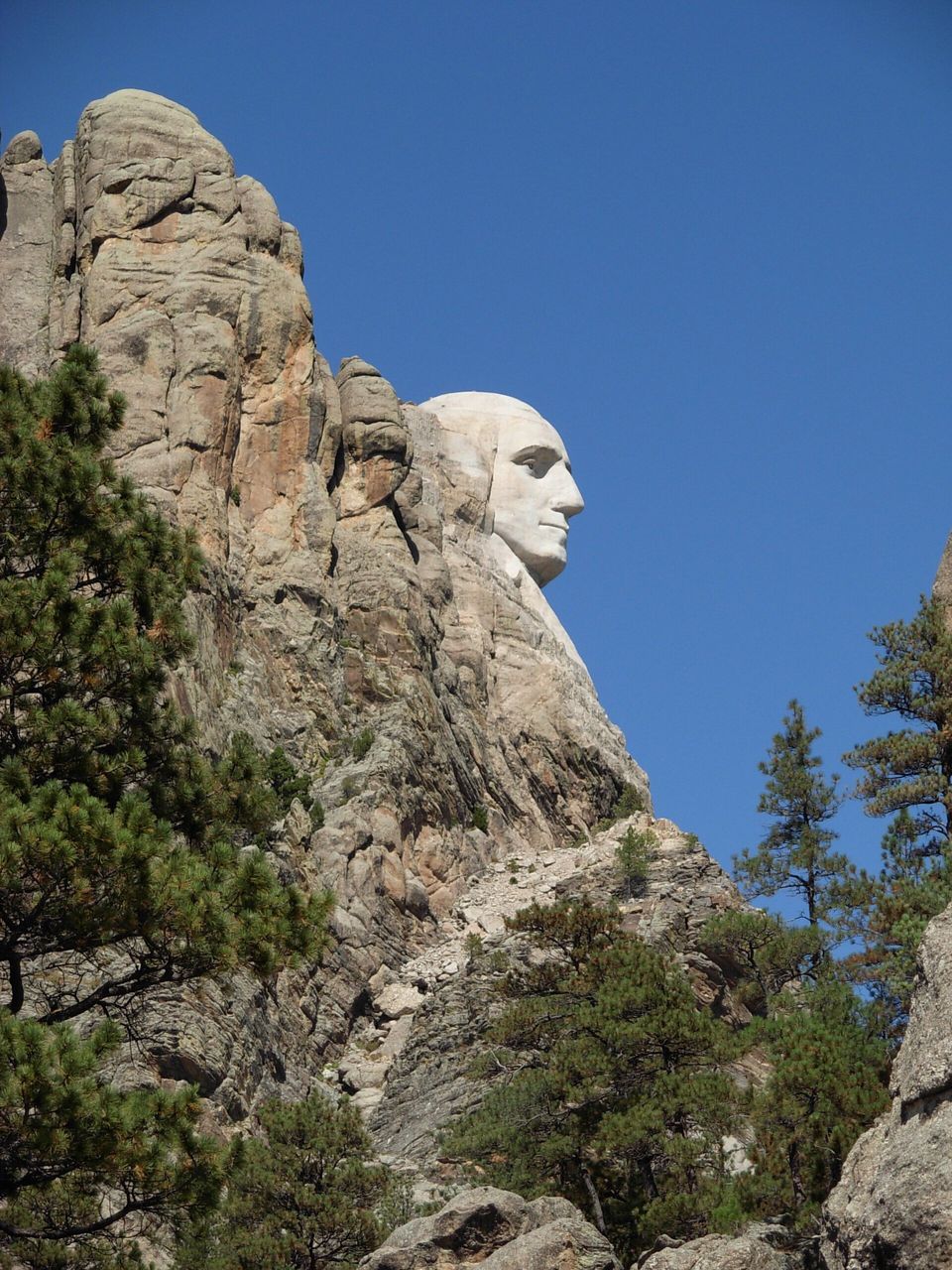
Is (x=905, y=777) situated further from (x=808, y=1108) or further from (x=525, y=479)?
(x=525, y=479)

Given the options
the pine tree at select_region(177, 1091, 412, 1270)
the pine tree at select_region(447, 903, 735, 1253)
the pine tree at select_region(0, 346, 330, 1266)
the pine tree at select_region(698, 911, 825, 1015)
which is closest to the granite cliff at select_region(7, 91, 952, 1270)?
the pine tree at select_region(698, 911, 825, 1015)

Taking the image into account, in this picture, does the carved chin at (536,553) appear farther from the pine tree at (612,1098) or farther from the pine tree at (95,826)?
the pine tree at (95,826)

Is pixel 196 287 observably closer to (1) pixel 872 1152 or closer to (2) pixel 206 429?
Answer: (2) pixel 206 429

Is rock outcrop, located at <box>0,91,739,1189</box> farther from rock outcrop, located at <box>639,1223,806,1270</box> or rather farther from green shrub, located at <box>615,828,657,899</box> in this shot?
rock outcrop, located at <box>639,1223,806,1270</box>

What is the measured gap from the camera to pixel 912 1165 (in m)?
16.5

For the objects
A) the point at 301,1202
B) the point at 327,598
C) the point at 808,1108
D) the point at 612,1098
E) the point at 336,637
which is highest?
the point at 327,598

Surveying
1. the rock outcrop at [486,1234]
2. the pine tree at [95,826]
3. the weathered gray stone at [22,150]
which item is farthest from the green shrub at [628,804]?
the pine tree at [95,826]

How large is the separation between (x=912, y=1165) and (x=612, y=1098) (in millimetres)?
16938

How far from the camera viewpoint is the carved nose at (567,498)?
93.2 m

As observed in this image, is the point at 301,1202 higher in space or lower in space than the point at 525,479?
lower

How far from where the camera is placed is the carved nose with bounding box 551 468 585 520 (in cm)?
9325

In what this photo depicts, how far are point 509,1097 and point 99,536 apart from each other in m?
15.4

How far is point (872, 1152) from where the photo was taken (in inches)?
705

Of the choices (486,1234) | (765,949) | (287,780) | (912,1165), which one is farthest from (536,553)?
(912,1165)
